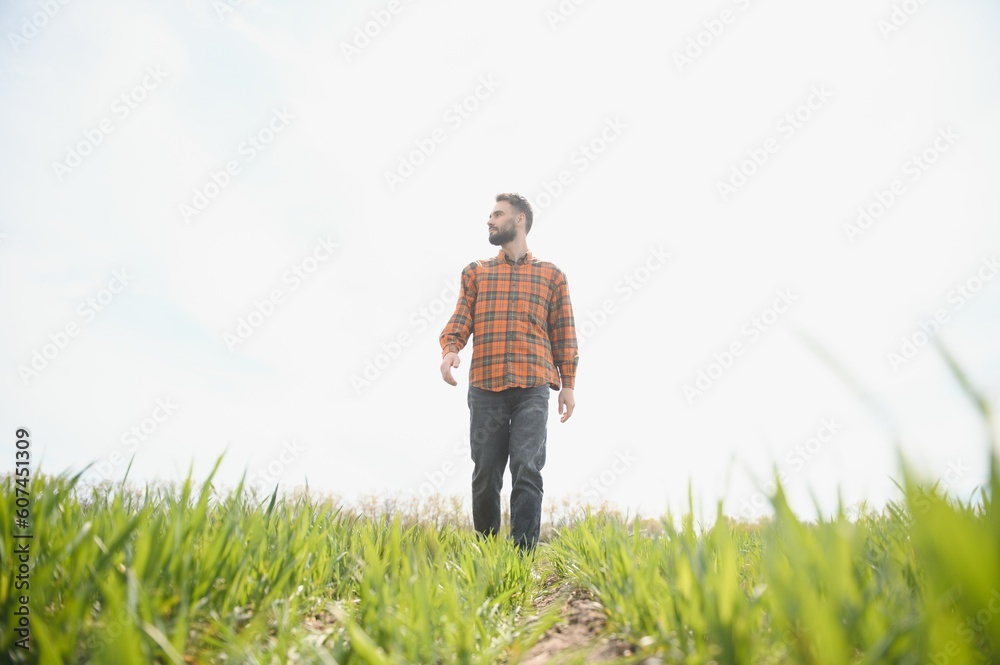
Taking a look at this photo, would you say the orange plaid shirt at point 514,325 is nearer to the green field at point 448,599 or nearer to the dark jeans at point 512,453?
the dark jeans at point 512,453

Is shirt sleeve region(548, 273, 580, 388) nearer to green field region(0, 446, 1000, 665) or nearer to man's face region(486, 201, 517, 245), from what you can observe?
man's face region(486, 201, 517, 245)

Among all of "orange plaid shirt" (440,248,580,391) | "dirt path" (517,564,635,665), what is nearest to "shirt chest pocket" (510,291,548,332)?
"orange plaid shirt" (440,248,580,391)

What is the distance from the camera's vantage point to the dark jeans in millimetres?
4094

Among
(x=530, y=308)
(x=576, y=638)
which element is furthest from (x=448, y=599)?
(x=530, y=308)

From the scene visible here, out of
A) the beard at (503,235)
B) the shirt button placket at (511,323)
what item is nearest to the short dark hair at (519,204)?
the beard at (503,235)

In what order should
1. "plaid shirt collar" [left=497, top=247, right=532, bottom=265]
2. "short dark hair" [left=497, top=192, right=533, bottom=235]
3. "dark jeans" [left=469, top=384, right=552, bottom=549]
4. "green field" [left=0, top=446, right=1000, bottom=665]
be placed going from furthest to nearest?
"short dark hair" [left=497, top=192, right=533, bottom=235] < "plaid shirt collar" [left=497, top=247, right=532, bottom=265] < "dark jeans" [left=469, top=384, right=552, bottom=549] < "green field" [left=0, top=446, right=1000, bottom=665]

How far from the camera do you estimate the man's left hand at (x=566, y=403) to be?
451 cm

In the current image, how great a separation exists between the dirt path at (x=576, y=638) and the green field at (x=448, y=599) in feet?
0.07

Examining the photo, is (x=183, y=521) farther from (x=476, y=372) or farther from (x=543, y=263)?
(x=543, y=263)

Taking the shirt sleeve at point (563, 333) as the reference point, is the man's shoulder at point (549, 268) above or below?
above

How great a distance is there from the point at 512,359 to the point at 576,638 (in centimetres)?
255

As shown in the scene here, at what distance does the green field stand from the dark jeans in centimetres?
180

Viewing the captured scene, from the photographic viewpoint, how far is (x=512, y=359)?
170 inches

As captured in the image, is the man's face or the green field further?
the man's face
